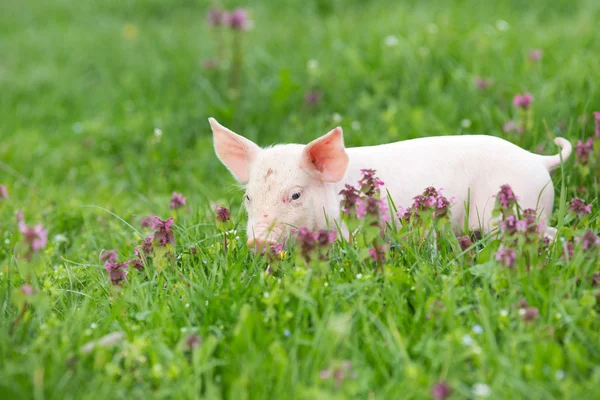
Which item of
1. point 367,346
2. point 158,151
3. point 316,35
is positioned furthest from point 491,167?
point 316,35

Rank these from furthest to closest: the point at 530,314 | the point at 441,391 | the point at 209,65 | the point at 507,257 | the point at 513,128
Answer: the point at 209,65, the point at 513,128, the point at 507,257, the point at 530,314, the point at 441,391

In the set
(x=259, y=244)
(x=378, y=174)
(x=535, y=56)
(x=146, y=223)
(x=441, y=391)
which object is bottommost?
(x=146, y=223)

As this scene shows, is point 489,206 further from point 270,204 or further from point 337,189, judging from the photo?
point 270,204

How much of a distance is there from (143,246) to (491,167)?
5.48ft

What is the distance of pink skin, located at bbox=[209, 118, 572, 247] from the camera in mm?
3299

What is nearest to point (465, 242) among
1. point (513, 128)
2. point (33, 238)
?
→ point (513, 128)

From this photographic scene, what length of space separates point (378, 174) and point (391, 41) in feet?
10.1

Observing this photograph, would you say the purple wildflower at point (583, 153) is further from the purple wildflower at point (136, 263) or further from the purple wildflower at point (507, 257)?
the purple wildflower at point (136, 263)

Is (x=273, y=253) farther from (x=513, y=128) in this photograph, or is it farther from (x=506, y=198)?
(x=513, y=128)

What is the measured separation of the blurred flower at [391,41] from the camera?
6.26 m

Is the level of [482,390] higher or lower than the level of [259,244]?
lower

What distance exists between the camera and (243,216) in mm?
3920

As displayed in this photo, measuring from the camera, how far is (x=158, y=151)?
5906mm

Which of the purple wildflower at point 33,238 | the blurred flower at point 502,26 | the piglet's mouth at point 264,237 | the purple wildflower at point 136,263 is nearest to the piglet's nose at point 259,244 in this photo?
the piglet's mouth at point 264,237
